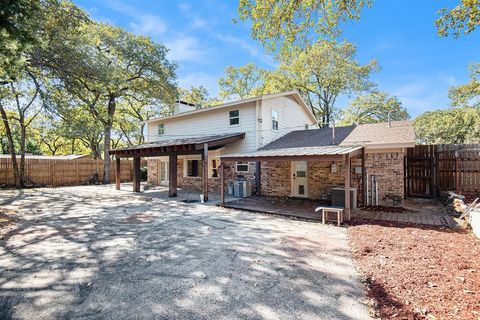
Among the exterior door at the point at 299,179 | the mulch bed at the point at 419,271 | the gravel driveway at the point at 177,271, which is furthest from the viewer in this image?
the exterior door at the point at 299,179

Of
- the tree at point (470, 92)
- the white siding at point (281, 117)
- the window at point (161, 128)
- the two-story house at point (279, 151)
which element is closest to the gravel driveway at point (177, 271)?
the two-story house at point (279, 151)

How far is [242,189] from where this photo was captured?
1218 cm

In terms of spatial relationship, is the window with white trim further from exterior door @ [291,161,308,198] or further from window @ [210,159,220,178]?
exterior door @ [291,161,308,198]

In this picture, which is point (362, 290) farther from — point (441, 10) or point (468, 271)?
point (441, 10)

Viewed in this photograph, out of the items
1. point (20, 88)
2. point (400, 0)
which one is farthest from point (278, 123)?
point (20, 88)

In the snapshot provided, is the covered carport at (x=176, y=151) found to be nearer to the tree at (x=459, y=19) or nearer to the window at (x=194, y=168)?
the window at (x=194, y=168)

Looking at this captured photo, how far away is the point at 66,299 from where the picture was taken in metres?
3.17

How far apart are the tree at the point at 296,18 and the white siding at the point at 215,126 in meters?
6.29

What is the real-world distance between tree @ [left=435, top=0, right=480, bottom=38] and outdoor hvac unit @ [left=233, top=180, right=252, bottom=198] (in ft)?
29.3

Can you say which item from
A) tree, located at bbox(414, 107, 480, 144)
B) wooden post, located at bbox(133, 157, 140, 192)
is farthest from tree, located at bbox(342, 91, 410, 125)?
wooden post, located at bbox(133, 157, 140, 192)

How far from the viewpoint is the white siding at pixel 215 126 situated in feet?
41.3

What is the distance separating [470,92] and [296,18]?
22131 mm

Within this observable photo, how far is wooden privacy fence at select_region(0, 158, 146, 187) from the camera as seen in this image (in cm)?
1595

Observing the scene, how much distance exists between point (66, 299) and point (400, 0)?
9426 millimetres
